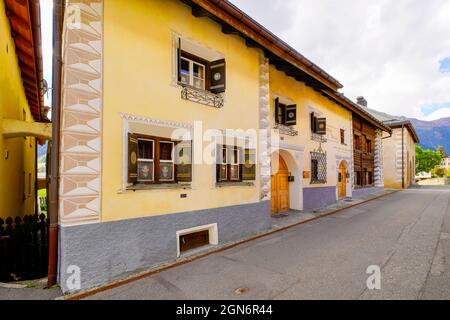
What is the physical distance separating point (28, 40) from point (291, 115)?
→ 376 inches

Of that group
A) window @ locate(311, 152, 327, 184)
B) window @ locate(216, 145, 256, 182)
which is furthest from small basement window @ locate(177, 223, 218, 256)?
window @ locate(311, 152, 327, 184)

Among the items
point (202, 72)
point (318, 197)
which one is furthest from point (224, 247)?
point (318, 197)

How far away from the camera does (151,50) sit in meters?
5.57

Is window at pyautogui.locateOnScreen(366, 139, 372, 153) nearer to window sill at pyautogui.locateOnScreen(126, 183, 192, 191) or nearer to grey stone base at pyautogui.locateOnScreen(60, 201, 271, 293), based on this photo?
grey stone base at pyautogui.locateOnScreen(60, 201, 271, 293)

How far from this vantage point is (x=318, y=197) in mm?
12875

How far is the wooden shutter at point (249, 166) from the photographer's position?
780cm

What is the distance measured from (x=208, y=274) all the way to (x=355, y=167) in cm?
1668

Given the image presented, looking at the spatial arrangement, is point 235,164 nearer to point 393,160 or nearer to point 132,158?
point 132,158

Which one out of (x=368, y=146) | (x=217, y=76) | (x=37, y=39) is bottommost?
(x=368, y=146)

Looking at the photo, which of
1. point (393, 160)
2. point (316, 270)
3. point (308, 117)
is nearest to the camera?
point (316, 270)

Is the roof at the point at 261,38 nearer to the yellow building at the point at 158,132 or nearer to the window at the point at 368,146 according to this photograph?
the yellow building at the point at 158,132

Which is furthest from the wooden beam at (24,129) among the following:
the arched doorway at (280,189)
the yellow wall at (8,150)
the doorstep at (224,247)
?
the arched doorway at (280,189)

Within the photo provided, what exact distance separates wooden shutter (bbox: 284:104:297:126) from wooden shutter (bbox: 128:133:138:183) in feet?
24.4

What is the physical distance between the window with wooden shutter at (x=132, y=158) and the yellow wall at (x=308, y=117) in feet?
20.9
